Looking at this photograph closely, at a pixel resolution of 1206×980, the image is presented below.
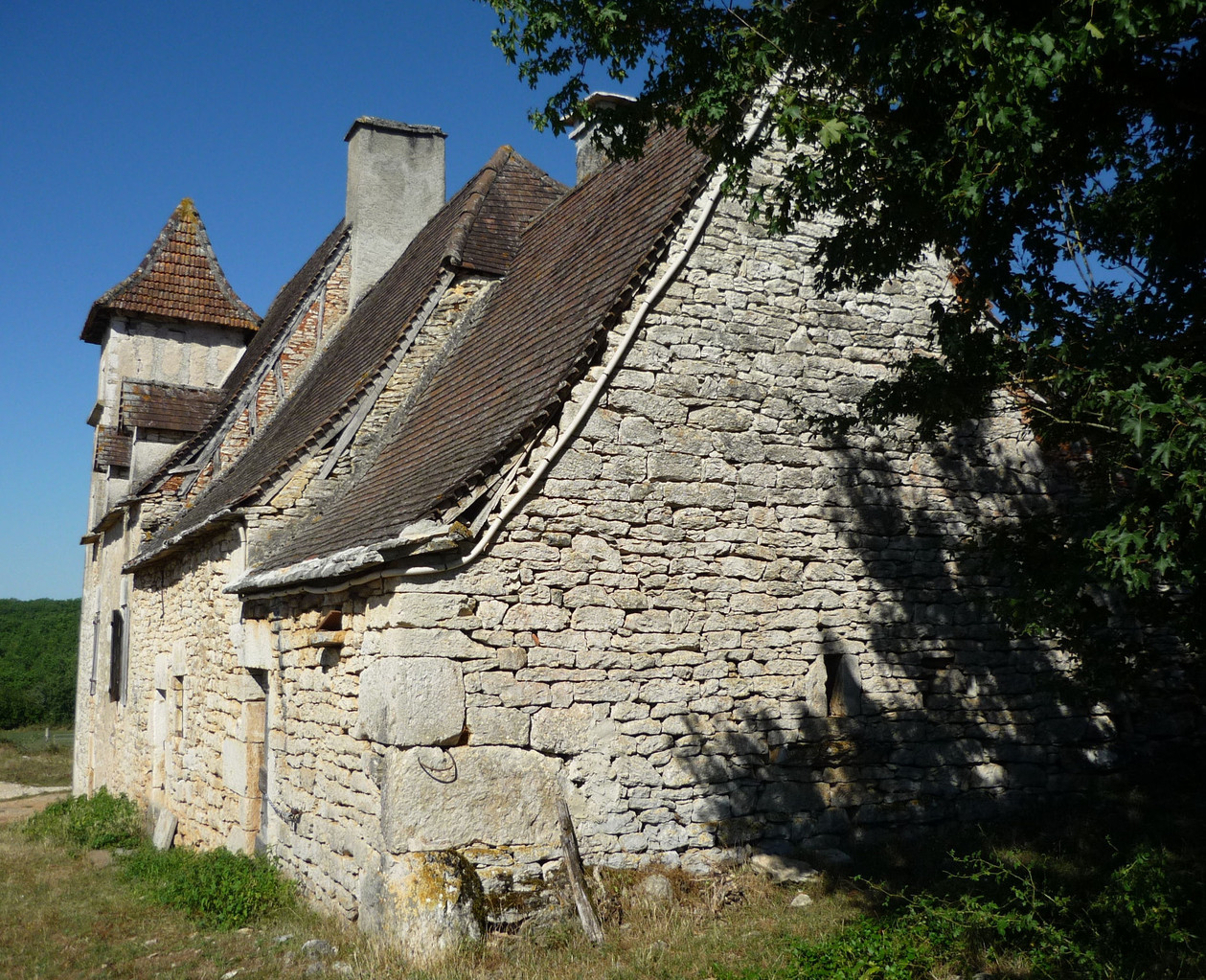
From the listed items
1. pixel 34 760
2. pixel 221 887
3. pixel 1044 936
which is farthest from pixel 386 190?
pixel 34 760

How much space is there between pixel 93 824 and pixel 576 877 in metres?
8.75

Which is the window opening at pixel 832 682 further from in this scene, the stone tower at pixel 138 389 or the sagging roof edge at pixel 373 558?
the stone tower at pixel 138 389

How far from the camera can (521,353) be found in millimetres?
7855

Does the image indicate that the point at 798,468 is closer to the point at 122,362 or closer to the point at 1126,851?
the point at 1126,851

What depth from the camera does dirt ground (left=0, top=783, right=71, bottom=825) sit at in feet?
55.6

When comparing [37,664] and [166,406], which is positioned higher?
[166,406]

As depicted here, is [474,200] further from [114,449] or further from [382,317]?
[114,449]

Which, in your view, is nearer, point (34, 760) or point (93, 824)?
point (93, 824)

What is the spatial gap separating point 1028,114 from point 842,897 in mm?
4714

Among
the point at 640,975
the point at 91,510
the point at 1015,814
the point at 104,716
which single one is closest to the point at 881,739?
the point at 1015,814

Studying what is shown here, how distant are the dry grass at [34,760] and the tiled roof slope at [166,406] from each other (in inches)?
516

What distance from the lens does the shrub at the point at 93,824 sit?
11594 millimetres

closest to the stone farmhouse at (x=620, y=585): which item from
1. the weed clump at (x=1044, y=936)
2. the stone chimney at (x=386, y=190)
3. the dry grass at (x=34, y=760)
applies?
the weed clump at (x=1044, y=936)

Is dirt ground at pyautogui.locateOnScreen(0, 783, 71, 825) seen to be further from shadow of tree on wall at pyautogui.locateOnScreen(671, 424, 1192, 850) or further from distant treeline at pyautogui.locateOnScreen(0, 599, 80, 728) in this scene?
distant treeline at pyautogui.locateOnScreen(0, 599, 80, 728)
